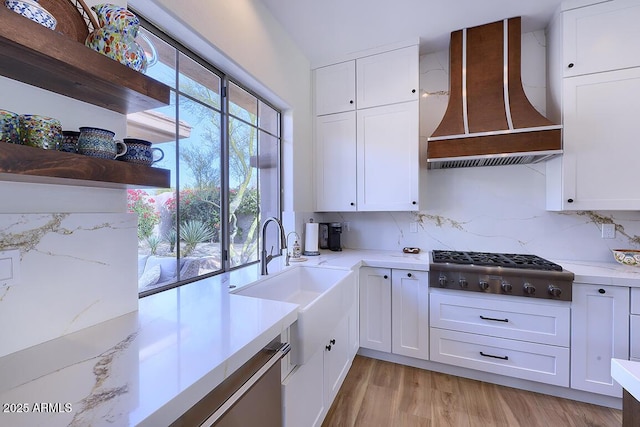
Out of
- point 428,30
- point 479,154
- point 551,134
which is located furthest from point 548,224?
point 428,30

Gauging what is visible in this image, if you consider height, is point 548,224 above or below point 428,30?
below

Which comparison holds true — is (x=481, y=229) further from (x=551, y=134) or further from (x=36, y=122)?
(x=36, y=122)

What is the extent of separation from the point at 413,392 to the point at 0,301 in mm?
2172

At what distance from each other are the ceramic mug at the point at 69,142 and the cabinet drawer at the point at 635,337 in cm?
284

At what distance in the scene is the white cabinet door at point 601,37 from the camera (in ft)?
5.64

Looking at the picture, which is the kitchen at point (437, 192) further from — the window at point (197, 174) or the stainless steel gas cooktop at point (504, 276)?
the stainless steel gas cooktop at point (504, 276)

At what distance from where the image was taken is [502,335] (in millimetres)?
1826

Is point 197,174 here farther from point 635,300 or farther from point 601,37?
point 601,37

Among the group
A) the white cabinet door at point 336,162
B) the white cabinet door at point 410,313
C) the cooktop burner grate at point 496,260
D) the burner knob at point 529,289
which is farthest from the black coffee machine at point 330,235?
the burner knob at point 529,289

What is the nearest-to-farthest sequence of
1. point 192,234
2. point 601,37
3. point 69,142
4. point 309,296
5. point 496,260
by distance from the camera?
point 69,142
point 192,234
point 601,37
point 309,296
point 496,260

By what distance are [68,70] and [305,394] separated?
1.43 m

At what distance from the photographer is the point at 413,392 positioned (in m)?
1.83

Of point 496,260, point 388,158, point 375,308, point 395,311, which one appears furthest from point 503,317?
point 388,158

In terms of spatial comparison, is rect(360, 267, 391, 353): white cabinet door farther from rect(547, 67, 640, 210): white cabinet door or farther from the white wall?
rect(547, 67, 640, 210): white cabinet door
